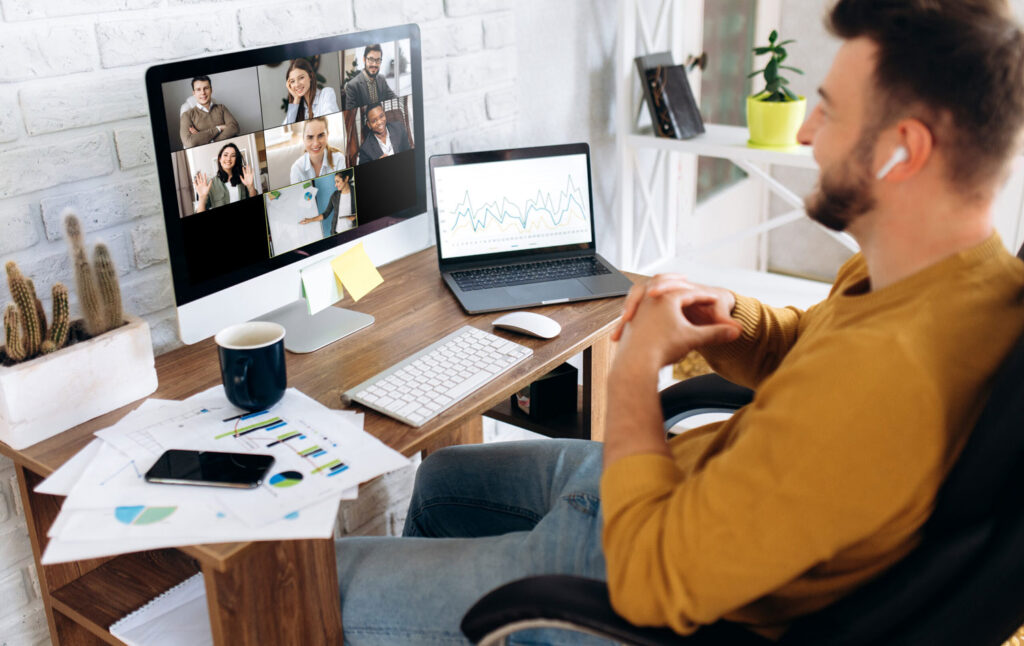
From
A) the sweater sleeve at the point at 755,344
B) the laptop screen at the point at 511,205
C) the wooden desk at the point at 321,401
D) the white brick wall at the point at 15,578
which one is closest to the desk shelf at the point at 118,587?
the wooden desk at the point at 321,401

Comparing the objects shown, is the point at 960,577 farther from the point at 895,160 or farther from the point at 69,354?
the point at 69,354

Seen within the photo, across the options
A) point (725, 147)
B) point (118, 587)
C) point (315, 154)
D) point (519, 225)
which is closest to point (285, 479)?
point (118, 587)

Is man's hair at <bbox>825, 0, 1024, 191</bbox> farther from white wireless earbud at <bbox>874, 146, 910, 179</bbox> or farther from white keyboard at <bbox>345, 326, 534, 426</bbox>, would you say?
A: white keyboard at <bbox>345, 326, 534, 426</bbox>

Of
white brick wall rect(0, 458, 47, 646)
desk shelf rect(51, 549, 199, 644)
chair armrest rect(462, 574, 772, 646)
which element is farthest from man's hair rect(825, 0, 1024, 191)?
white brick wall rect(0, 458, 47, 646)

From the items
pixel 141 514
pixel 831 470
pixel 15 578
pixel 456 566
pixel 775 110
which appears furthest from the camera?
pixel 775 110

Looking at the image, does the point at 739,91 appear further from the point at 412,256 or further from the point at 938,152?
the point at 938,152

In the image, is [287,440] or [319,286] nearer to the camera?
[287,440]

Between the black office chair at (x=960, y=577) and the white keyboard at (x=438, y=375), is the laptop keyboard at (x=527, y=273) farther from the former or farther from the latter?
the black office chair at (x=960, y=577)

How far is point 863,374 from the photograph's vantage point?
83cm

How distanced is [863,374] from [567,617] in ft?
1.23

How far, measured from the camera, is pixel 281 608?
1072mm

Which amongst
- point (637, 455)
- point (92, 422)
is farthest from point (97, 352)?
point (637, 455)

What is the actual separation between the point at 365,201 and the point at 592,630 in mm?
902

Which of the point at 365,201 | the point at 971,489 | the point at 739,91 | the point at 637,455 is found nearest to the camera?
the point at 971,489
